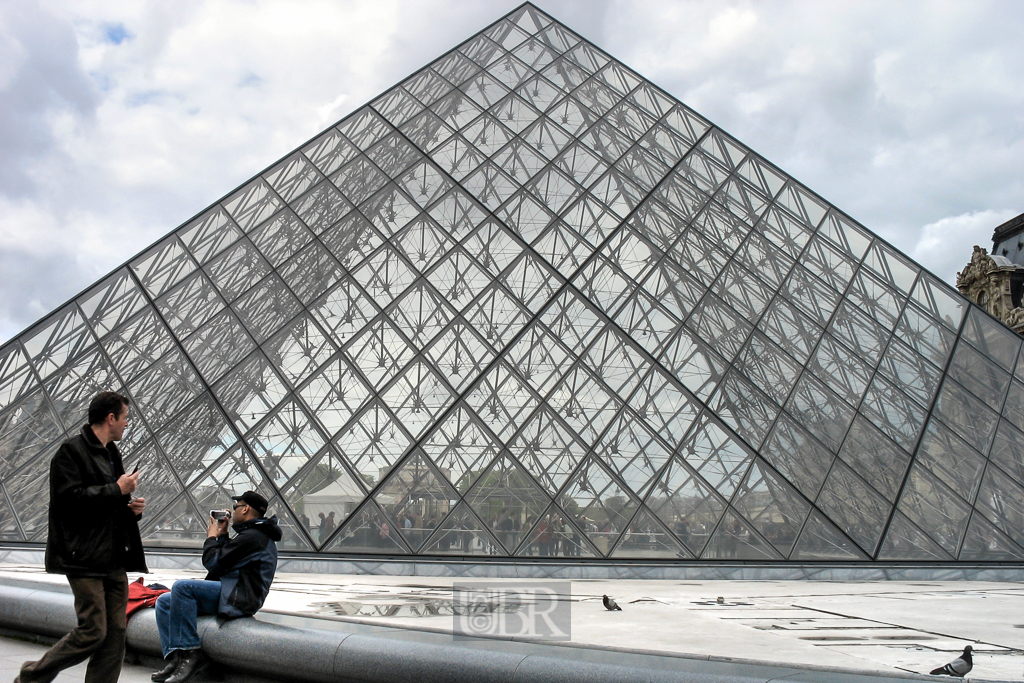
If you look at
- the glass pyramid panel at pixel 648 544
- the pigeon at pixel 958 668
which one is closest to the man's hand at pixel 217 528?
the pigeon at pixel 958 668

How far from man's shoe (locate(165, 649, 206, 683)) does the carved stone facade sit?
1572 inches

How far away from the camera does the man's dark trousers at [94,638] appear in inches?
115

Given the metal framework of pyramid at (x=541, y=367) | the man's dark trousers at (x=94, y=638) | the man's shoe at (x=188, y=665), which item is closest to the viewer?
the man's dark trousers at (x=94, y=638)

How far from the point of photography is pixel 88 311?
45.9ft

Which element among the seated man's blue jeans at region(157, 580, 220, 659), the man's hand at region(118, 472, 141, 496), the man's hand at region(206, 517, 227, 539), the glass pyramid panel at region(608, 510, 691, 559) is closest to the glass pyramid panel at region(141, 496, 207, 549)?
the glass pyramid panel at region(608, 510, 691, 559)

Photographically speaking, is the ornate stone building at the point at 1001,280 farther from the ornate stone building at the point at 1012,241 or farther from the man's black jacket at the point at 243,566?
the man's black jacket at the point at 243,566

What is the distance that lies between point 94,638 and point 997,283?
4279cm

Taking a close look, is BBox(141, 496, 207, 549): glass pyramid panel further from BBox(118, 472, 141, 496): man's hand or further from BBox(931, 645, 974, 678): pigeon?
BBox(931, 645, 974, 678): pigeon

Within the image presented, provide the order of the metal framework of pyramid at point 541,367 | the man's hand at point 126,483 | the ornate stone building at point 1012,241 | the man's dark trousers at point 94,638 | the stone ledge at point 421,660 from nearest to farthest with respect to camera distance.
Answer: the stone ledge at point 421,660
the man's dark trousers at point 94,638
the man's hand at point 126,483
the metal framework of pyramid at point 541,367
the ornate stone building at point 1012,241

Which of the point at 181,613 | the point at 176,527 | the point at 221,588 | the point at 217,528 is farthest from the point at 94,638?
the point at 176,527

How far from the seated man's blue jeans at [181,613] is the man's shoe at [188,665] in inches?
1.4

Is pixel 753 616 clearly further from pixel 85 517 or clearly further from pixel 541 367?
pixel 541 367

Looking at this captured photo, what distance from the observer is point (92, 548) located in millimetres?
3021

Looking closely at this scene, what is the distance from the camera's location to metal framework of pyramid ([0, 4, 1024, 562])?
1074 cm
